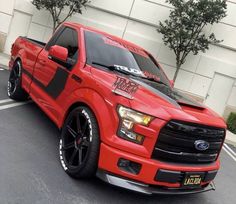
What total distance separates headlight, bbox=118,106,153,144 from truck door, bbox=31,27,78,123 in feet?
4.72

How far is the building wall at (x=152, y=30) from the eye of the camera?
15266 millimetres

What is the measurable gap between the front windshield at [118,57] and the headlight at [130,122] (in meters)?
1.29

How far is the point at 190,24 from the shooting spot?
14.0 m

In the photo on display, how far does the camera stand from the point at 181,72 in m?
15.7

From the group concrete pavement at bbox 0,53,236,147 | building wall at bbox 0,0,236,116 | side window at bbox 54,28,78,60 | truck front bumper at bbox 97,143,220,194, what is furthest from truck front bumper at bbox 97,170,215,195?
building wall at bbox 0,0,236,116

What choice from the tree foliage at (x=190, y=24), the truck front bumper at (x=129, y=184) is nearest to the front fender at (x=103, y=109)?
the truck front bumper at (x=129, y=184)

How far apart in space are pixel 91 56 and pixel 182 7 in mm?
9469

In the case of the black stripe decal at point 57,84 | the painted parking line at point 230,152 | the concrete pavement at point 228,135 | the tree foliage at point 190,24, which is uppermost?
the tree foliage at point 190,24

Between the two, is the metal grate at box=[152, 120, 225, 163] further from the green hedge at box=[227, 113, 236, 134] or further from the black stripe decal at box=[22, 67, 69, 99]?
the green hedge at box=[227, 113, 236, 134]

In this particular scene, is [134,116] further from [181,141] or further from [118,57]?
[118,57]

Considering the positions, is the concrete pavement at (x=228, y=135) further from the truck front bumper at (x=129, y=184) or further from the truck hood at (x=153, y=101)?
the truck front bumper at (x=129, y=184)

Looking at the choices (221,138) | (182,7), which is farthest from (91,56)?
(182,7)

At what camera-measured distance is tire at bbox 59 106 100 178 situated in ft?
14.6

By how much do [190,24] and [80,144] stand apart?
10.3m
